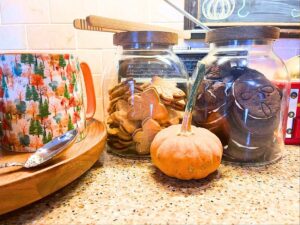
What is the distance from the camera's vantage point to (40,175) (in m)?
0.31

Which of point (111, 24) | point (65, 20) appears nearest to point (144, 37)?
point (111, 24)

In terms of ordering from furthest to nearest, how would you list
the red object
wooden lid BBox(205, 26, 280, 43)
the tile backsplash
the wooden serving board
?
the tile backsplash
the red object
wooden lid BBox(205, 26, 280, 43)
the wooden serving board

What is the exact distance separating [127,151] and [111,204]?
0.18 metres

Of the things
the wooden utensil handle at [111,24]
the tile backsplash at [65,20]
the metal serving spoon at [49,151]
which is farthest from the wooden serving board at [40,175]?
the tile backsplash at [65,20]

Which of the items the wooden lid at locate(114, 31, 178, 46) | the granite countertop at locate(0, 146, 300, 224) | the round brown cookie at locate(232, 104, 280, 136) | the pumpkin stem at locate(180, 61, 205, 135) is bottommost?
the granite countertop at locate(0, 146, 300, 224)

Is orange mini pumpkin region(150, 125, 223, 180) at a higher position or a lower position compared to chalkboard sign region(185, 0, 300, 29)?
lower

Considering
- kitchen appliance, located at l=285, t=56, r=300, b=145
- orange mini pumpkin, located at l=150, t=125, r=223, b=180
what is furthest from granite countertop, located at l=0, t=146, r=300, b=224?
kitchen appliance, located at l=285, t=56, r=300, b=145

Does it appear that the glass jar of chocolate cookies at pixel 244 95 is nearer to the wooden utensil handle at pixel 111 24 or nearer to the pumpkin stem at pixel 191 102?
the pumpkin stem at pixel 191 102

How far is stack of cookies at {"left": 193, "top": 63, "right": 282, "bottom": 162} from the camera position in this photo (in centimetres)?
42

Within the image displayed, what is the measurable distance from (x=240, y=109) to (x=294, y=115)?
203 millimetres

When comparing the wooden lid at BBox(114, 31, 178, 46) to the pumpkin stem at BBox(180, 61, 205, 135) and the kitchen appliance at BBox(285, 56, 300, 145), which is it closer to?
the pumpkin stem at BBox(180, 61, 205, 135)

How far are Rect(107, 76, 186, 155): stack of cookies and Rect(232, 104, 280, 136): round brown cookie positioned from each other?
11cm

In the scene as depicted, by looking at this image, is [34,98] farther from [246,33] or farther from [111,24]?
[246,33]

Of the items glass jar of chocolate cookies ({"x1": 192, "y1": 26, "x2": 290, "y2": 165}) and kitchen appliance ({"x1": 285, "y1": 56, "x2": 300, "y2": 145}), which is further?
kitchen appliance ({"x1": 285, "y1": 56, "x2": 300, "y2": 145})
